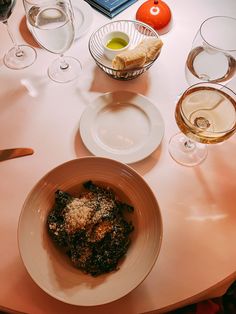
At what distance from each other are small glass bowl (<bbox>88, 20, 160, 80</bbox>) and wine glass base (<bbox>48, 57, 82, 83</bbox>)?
0.22 feet

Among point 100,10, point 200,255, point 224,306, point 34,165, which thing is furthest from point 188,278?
point 100,10

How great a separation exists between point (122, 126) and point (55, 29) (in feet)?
1.01

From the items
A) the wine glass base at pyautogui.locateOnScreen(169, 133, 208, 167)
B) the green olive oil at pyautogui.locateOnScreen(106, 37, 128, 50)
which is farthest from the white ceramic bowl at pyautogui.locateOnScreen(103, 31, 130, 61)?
the wine glass base at pyautogui.locateOnScreen(169, 133, 208, 167)

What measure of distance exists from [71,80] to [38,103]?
0.40ft

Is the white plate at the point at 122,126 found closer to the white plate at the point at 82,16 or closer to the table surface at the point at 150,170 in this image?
the table surface at the point at 150,170

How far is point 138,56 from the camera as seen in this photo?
0.92 meters

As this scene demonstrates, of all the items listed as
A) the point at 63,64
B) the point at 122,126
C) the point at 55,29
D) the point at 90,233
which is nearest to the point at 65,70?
the point at 63,64

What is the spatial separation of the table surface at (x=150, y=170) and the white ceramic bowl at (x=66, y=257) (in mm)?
70

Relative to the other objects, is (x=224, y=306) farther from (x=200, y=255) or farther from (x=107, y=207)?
(x=107, y=207)

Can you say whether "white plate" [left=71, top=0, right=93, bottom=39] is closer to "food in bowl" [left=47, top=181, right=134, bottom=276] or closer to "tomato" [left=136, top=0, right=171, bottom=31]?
"tomato" [left=136, top=0, right=171, bottom=31]

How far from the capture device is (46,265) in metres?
0.66

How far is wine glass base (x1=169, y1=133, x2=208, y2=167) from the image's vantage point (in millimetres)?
857

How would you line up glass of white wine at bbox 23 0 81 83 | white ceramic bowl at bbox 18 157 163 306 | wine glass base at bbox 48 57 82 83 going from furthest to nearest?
wine glass base at bbox 48 57 82 83 < glass of white wine at bbox 23 0 81 83 < white ceramic bowl at bbox 18 157 163 306

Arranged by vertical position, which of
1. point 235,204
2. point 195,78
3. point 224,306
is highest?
point 195,78
